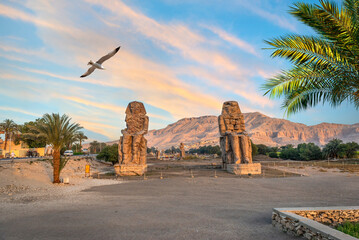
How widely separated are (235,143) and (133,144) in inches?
258

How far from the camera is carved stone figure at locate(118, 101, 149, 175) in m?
15.7

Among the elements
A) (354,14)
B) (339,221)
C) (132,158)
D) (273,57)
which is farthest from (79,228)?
(132,158)

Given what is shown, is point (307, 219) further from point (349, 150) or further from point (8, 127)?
point (8, 127)

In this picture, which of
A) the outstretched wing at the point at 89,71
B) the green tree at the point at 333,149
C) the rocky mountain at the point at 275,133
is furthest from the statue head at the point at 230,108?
the rocky mountain at the point at 275,133

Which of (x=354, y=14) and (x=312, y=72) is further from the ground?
(x=354, y=14)

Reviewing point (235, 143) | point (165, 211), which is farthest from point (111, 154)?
point (165, 211)

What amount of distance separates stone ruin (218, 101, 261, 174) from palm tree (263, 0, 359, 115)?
8.75 meters

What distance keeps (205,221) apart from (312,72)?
4.42m

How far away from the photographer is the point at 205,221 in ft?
17.7

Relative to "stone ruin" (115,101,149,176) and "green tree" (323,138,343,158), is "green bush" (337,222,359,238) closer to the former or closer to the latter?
"stone ruin" (115,101,149,176)

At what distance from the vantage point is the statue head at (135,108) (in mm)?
17312

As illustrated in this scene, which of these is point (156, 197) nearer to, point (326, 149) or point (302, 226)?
point (302, 226)

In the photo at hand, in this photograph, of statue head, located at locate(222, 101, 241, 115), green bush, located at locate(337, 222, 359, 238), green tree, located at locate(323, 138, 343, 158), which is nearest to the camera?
green bush, located at locate(337, 222, 359, 238)

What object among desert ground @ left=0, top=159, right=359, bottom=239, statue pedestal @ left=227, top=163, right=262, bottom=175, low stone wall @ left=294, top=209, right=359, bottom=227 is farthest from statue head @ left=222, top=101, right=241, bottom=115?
low stone wall @ left=294, top=209, right=359, bottom=227
